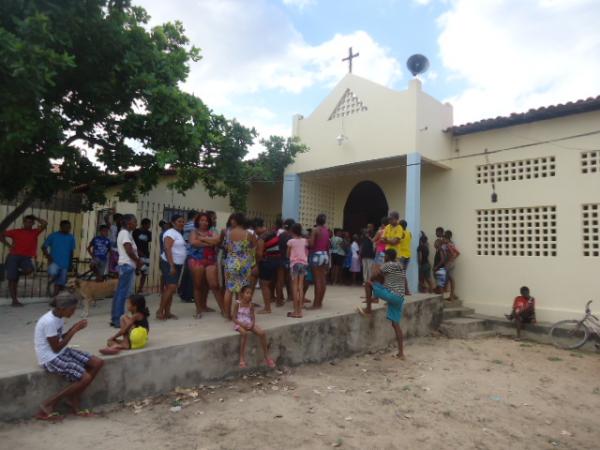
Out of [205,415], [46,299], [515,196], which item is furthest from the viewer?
[515,196]

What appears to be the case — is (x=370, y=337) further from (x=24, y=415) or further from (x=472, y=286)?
(x=24, y=415)

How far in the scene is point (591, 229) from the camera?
7906 mm

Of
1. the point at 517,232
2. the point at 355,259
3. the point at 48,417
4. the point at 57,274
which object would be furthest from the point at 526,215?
the point at 57,274

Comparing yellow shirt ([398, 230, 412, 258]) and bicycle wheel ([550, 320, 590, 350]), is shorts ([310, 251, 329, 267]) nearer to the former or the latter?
yellow shirt ([398, 230, 412, 258])

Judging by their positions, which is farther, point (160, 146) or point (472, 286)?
point (472, 286)

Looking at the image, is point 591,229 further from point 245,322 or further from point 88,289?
point 88,289

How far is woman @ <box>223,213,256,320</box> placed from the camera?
17.8 feet

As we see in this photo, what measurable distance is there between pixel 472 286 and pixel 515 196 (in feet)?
6.77

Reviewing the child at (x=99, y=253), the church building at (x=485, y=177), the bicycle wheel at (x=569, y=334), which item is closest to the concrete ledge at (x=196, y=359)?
the church building at (x=485, y=177)

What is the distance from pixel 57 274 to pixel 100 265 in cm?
67

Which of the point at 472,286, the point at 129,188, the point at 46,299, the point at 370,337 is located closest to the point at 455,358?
the point at 370,337

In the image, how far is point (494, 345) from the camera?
7531 millimetres

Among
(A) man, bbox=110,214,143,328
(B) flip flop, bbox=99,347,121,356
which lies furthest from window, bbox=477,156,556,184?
(B) flip flop, bbox=99,347,121,356

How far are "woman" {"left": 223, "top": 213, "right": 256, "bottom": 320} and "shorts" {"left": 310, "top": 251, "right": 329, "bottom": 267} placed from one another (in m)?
1.27
